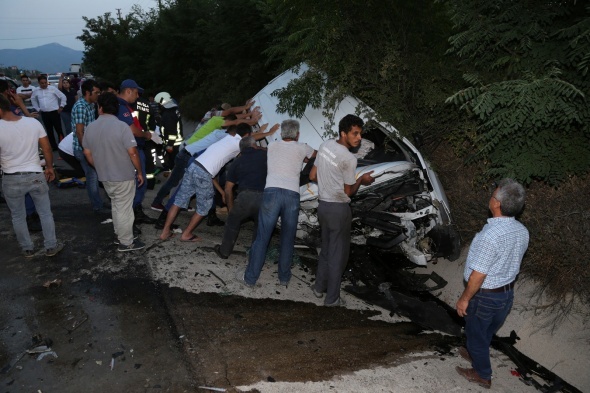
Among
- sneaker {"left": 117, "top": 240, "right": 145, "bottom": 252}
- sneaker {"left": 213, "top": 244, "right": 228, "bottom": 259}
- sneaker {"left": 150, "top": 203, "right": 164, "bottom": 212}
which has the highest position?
sneaker {"left": 150, "top": 203, "right": 164, "bottom": 212}

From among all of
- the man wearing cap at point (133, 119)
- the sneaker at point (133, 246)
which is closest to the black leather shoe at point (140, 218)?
the man wearing cap at point (133, 119)

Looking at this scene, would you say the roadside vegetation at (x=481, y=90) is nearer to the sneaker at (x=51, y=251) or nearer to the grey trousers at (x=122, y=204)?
the grey trousers at (x=122, y=204)

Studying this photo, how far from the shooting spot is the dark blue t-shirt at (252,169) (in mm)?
5320

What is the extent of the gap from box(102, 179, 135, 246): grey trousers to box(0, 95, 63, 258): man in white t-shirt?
27.7 inches

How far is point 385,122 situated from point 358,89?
3.30ft

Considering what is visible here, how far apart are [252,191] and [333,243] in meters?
1.18

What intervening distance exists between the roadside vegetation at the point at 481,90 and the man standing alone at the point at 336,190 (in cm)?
134

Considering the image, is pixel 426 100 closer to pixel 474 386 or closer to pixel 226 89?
pixel 474 386

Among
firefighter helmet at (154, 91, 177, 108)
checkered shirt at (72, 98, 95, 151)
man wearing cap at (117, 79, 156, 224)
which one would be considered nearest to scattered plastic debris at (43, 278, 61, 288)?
man wearing cap at (117, 79, 156, 224)

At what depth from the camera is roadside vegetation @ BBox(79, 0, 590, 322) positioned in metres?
4.60

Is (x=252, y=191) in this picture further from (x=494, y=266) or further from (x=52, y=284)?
(x=494, y=266)

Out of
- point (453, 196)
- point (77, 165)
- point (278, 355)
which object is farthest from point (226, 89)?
point (278, 355)

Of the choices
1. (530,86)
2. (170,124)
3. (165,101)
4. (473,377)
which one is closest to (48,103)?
(165,101)

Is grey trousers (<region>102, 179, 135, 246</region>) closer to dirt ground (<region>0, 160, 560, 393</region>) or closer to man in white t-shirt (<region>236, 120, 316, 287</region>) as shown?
dirt ground (<region>0, 160, 560, 393</region>)
